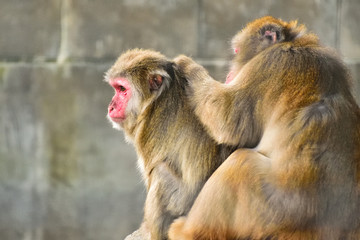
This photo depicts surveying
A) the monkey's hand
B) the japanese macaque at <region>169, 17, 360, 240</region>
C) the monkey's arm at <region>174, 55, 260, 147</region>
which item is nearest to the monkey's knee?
the japanese macaque at <region>169, 17, 360, 240</region>

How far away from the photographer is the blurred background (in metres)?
6.57

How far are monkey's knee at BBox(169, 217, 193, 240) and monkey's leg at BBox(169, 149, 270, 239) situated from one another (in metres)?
0.11

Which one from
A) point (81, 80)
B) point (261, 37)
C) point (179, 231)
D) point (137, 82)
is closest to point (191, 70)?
point (137, 82)

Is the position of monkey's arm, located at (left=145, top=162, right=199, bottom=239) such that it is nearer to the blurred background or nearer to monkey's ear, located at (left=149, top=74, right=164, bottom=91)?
monkey's ear, located at (left=149, top=74, right=164, bottom=91)

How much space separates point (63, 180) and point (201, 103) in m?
3.77

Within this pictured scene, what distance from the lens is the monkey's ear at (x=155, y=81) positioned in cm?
392

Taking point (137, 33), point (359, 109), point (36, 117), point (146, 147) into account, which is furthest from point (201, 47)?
point (359, 109)

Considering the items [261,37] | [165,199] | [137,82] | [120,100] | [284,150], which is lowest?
[165,199]

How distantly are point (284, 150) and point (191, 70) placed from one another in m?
0.91

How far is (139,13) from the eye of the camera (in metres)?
6.61

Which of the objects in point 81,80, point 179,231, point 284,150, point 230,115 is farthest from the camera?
point 81,80

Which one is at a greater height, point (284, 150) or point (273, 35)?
point (273, 35)

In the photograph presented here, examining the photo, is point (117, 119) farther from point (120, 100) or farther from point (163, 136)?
point (163, 136)

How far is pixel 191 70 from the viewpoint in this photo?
12.5 feet
